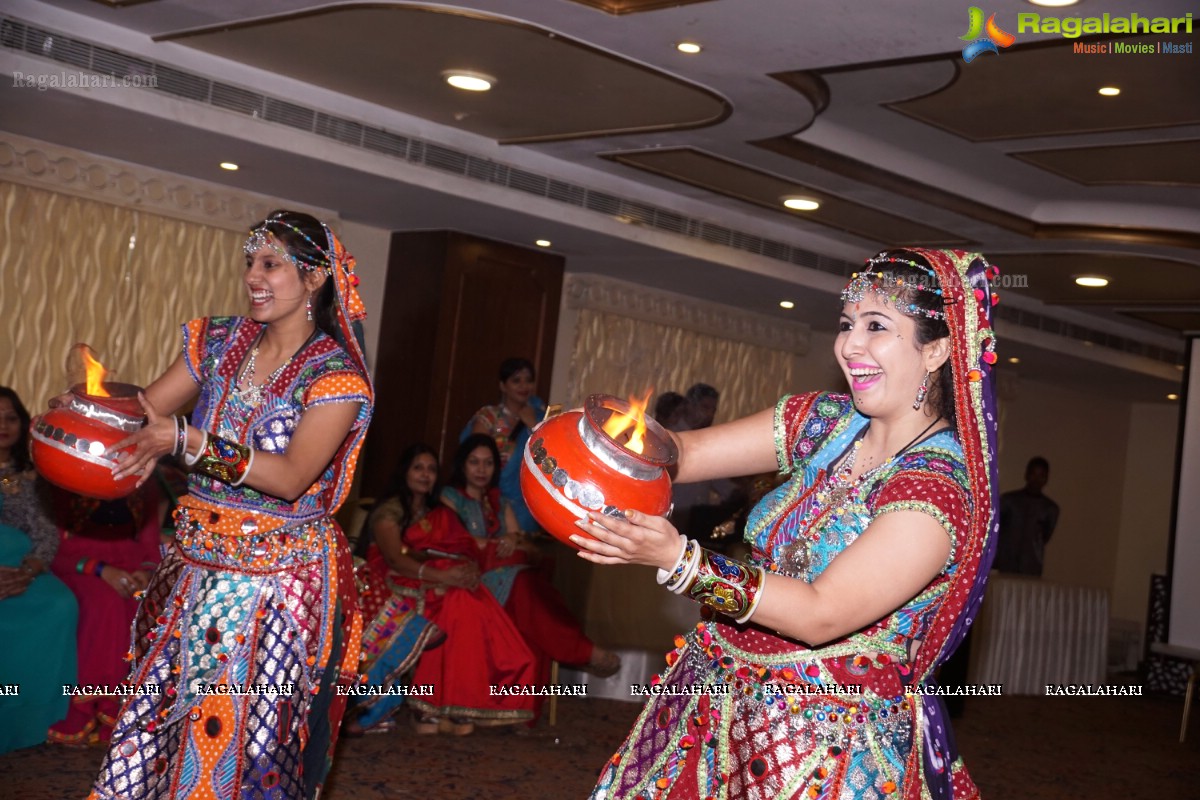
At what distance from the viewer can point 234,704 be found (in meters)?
2.57

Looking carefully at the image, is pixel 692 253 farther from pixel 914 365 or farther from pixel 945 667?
pixel 914 365

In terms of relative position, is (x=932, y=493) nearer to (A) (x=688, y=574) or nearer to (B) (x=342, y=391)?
(A) (x=688, y=574)

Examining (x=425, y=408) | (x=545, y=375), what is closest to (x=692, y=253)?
(x=545, y=375)

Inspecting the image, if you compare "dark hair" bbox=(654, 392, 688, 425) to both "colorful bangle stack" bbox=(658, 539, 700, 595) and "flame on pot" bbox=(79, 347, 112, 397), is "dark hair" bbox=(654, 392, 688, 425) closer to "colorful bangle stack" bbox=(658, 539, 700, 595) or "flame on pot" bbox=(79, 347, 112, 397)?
"flame on pot" bbox=(79, 347, 112, 397)

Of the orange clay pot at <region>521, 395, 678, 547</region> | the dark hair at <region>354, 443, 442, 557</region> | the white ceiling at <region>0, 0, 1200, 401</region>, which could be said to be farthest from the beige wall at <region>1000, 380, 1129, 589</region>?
the orange clay pot at <region>521, 395, 678, 547</region>

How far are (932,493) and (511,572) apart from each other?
420 centimetres

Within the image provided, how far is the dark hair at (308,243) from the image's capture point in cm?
276

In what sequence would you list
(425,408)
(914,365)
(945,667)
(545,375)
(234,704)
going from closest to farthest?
(914,365) → (234,704) → (945,667) → (425,408) → (545,375)

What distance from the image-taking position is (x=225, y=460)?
95.5 inches

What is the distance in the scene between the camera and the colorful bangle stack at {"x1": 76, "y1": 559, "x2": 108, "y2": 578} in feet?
15.6

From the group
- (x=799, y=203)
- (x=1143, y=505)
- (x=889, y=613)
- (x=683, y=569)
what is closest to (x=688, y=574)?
(x=683, y=569)

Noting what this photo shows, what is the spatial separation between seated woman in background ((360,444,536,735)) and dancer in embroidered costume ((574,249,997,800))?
3.43 metres

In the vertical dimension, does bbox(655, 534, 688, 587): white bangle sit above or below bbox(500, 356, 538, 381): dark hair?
below

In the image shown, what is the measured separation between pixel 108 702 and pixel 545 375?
4.22 meters
